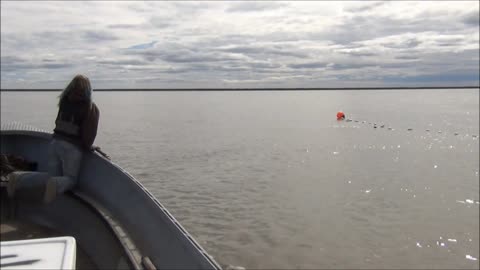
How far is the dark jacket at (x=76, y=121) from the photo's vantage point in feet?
19.6

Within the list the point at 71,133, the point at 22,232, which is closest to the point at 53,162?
the point at 71,133

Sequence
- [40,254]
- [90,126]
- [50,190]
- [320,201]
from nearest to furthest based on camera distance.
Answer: [40,254] → [50,190] → [90,126] → [320,201]

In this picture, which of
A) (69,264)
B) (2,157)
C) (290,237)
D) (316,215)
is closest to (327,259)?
(290,237)

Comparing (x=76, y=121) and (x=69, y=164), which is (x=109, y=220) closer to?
(x=69, y=164)

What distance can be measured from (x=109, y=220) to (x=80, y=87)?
1821 mm

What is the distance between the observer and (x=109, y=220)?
5297 mm

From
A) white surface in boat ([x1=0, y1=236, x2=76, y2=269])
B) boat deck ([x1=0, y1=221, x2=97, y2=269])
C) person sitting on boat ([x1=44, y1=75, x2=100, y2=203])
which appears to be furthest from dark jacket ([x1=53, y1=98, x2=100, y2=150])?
white surface in boat ([x1=0, y1=236, x2=76, y2=269])

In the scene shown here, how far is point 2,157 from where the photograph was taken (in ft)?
24.4

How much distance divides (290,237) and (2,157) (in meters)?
6.48

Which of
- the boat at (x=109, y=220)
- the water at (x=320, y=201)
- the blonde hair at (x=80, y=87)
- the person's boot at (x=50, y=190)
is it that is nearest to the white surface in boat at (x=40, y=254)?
the boat at (x=109, y=220)

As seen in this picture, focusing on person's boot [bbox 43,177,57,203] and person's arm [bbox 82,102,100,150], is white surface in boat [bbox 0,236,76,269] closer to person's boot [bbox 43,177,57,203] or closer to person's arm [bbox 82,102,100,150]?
person's boot [bbox 43,177,57,203]

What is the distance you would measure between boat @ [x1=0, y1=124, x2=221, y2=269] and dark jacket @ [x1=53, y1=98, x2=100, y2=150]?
1.38ft

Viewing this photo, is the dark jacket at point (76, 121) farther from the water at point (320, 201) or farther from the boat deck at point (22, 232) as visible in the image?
the water at point (320, 201)

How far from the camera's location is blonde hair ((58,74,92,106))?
576cm
